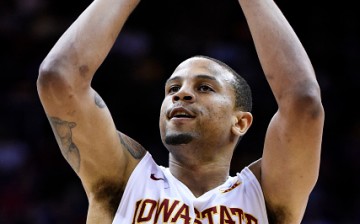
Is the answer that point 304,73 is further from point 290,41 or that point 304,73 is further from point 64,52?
point 64,52

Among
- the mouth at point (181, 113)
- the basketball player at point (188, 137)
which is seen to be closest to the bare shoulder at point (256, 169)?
the basketball player at point (188, 137)

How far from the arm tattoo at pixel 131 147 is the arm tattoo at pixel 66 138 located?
302 mm

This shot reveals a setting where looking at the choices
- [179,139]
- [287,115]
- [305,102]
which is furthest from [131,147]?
[305,102]

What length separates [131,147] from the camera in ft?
13.1

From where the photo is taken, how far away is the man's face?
4.00m

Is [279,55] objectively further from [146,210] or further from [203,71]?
[146,210]

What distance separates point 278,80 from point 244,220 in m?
0.81

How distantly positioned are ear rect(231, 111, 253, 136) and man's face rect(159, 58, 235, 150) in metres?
0.05

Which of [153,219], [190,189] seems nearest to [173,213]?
[153,219]

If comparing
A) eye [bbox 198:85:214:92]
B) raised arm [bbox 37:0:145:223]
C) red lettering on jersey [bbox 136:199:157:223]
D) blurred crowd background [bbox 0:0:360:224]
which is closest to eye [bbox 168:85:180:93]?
→ eye [bbox 198:85:214:92]

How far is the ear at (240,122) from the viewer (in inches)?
169

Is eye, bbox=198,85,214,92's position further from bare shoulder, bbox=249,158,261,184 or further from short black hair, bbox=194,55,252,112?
bare shoulder, bbox=249,158,261,184

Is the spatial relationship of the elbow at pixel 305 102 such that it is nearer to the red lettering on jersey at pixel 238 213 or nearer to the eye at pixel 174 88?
the red lettering on jersey at pixel 238 213

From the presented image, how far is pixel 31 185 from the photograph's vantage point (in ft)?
28.2
